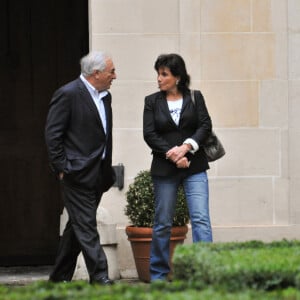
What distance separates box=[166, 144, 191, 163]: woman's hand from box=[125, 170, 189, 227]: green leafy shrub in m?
1.11

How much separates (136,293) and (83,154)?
3474mm

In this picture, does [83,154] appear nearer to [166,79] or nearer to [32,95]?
[166,79]

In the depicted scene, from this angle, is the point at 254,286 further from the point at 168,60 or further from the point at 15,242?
the point at 15,242

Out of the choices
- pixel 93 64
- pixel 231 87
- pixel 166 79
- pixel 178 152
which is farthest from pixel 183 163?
pixel 231 87

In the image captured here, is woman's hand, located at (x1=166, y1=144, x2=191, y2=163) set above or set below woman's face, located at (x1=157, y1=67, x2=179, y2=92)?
below

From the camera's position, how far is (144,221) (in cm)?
965

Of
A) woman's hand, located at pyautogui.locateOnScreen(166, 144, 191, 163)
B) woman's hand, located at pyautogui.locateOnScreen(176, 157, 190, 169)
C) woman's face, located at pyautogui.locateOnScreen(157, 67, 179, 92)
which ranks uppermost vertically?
woman's face, located at pyautogui.locateOnScreen(157, 67, 179, 92)

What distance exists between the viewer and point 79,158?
822 centimetres

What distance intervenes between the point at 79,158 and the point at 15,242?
3773 mm

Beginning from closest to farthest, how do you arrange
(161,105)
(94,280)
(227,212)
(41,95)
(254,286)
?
(254,286) → (94,280) → (161,105) → (227,212) → (41,95)

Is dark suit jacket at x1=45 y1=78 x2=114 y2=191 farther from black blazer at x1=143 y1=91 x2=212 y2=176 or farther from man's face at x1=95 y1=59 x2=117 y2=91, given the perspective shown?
black blazer at x1=143 y1=91 x2=212 y2=176

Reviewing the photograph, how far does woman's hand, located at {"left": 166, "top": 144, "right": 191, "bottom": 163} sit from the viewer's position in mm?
8531

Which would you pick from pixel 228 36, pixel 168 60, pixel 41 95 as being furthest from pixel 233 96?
pixel 41 95

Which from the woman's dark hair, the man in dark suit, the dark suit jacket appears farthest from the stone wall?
the dark suit jacket
